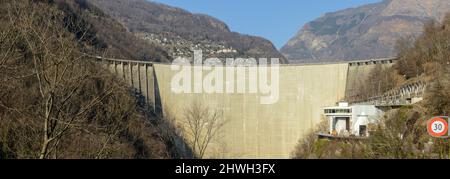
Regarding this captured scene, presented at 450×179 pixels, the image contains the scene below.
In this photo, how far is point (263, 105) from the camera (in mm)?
46562

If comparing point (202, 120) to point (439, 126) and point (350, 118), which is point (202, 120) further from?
point (439, 126)

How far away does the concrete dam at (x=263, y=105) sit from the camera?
44.0 meters

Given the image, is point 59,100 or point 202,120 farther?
point 202,120

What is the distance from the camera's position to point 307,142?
41.2 metres

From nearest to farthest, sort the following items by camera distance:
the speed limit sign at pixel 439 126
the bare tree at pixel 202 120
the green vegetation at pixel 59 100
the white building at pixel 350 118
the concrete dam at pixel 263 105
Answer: the speed limit sign at pixel 439 126 < the green vegetation at pixel 59 100 < the white building at pixel 350 118 < the concrete dam at pixel 263 105 < the bare tree at pixel 202 120

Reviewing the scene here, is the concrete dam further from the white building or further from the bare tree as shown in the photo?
the white building


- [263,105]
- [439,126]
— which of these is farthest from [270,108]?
[439,126]

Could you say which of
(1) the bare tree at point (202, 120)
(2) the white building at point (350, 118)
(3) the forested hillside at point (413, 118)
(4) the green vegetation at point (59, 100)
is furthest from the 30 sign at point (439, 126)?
(1) the bare tree at point (202, 120)

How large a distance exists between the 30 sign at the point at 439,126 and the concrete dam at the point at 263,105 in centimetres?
3761

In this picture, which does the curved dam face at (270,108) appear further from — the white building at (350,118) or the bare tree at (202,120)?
the white building at (350,118)

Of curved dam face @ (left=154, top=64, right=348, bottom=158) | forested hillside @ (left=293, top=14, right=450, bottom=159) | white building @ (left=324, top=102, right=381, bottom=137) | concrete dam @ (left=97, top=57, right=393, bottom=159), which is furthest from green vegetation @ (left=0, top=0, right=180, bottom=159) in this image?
white building @ (left=324, top=102, right=381, bottom=137)

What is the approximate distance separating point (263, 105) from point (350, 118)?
10274 mm

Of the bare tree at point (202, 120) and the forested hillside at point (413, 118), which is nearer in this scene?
the forested hillside at point (413, 118)

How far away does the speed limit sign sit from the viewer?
Result: 6.18 meters
